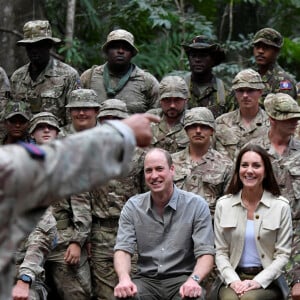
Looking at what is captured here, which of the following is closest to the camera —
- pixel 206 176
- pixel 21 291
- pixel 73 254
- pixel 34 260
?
pixel 21 291

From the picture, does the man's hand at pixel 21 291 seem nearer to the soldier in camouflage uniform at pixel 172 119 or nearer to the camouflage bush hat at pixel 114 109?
the camouflage bush hat at pixel 114 109

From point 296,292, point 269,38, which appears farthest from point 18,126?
point 296,292

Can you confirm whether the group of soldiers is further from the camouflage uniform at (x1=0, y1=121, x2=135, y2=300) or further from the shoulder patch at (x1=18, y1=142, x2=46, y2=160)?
the shoulder patch at (x1=18, y1=142, x2=46, y2=160)

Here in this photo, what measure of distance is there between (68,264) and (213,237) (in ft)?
5.19

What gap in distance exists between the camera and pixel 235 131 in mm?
8227

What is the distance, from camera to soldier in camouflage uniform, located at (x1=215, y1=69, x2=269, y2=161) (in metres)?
8.20

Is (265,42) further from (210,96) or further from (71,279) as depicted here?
(71,279)

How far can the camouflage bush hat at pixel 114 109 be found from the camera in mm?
8062

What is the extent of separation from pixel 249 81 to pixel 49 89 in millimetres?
2080

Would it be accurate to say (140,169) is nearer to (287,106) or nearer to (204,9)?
(287,106)

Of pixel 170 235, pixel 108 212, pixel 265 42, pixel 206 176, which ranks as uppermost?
pixel 265 42

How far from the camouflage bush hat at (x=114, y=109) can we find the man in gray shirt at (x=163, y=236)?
102 cm

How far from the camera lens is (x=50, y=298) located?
827 centimetres

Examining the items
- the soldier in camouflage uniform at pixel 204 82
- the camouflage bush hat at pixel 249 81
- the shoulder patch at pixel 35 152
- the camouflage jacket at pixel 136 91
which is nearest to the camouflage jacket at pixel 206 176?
the camouflage bush hat at pixel 249 81
